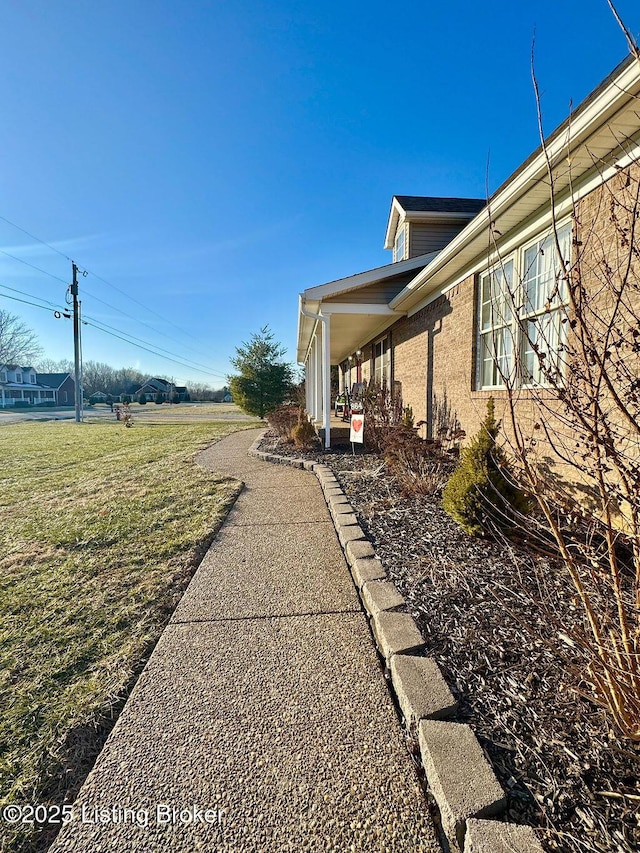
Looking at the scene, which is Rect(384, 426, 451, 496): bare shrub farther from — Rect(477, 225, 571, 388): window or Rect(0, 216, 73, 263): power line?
Rect(0, 216, 73, 263): power line

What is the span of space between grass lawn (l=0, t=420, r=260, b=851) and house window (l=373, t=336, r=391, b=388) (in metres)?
6.72

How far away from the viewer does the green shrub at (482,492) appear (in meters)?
3.26

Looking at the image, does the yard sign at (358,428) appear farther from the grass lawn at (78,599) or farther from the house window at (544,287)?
the house window at (544,287)

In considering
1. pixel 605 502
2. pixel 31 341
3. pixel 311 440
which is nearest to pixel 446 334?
pixel 311 440

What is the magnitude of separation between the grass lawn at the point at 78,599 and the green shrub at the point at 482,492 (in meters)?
2.45

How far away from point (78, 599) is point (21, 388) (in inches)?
2568

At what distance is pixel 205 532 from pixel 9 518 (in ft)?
9.27

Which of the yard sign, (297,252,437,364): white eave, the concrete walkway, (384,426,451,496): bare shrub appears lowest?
the concrete walkway

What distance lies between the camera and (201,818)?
135 centimetres

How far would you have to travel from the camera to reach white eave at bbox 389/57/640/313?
2.44 m

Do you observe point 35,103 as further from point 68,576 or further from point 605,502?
point 605,502

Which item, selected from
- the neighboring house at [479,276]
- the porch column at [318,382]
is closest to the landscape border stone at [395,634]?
the neighboring house at [479,276]

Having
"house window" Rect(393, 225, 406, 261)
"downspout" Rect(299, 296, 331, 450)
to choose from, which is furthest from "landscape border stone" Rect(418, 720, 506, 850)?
"house window" Rect(393, 225, 406, 261)

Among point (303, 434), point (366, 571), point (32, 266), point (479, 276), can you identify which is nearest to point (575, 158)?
point (479, 276)
